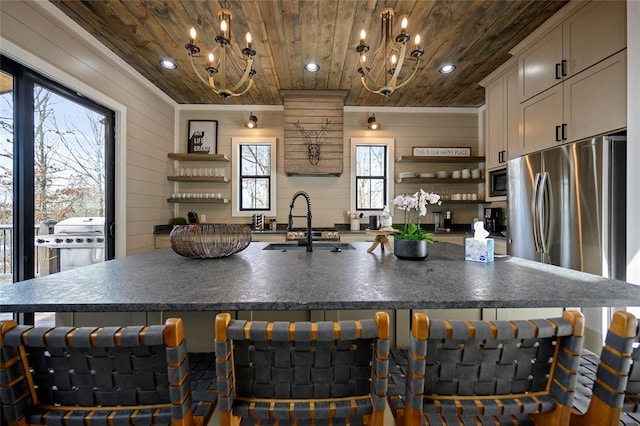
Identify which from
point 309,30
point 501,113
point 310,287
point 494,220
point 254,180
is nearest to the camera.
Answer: point 310,287

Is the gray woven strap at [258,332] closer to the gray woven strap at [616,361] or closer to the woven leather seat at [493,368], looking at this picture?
the woven leather seat at [493,368]

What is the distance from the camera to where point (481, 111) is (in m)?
4.43

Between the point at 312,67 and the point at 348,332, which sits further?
the point at 312,67

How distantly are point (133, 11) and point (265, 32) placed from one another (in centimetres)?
105

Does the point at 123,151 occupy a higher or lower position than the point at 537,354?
higher

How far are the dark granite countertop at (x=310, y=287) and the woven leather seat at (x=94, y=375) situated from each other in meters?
0.21

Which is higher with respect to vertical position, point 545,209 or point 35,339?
point 545,209

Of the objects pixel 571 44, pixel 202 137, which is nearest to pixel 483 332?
pixel 571 44

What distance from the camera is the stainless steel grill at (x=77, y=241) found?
2.46m

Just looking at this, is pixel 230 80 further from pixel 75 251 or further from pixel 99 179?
pixel 75 251

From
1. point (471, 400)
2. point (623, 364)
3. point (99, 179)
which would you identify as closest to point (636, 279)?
point (623, 364)

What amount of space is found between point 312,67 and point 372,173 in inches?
73.7

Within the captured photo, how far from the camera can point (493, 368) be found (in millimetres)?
705

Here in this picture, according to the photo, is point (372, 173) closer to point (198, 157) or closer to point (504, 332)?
point (198, 157)
